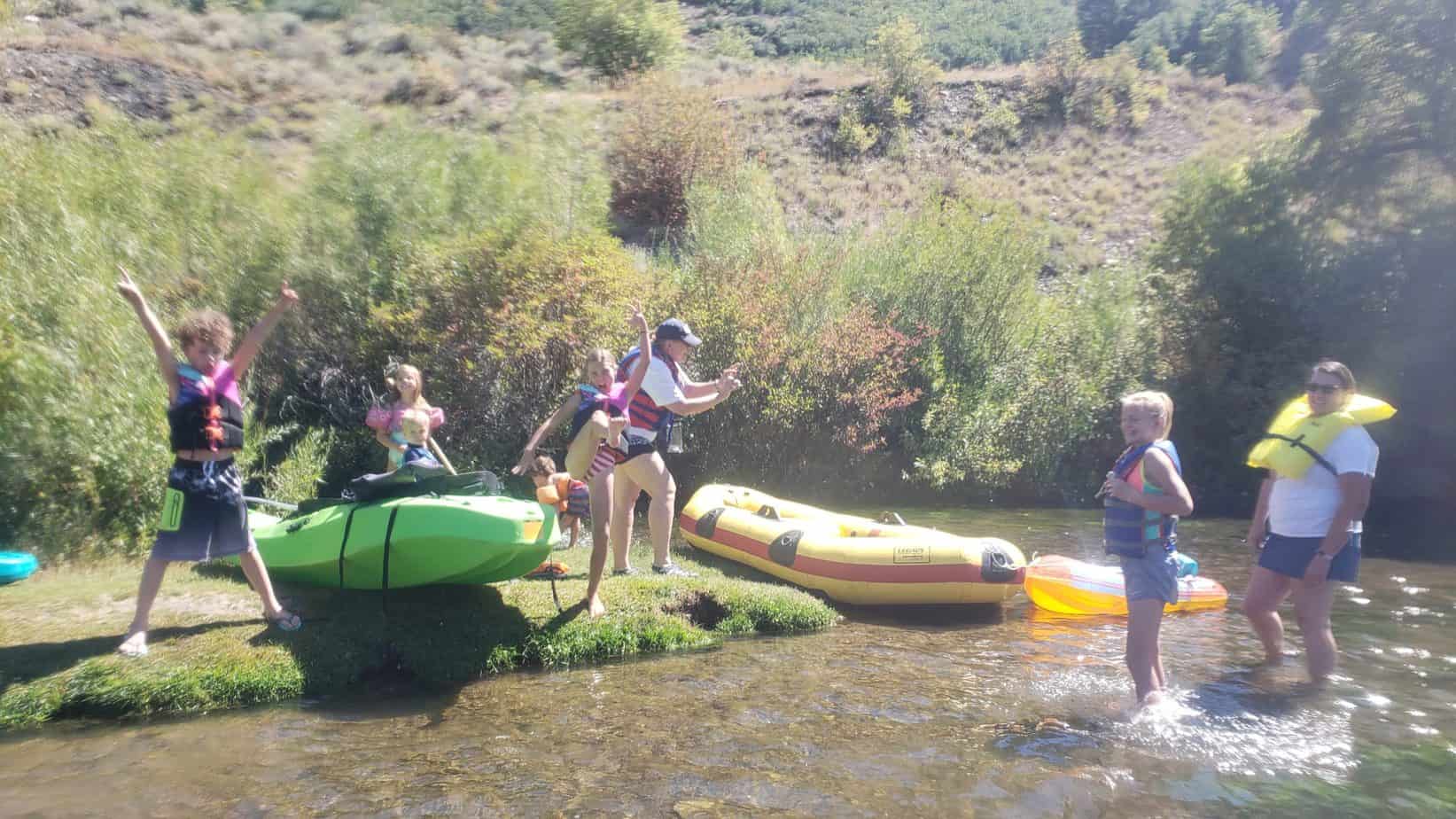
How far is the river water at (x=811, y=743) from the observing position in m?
4.41

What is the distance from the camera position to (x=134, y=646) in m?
5.38

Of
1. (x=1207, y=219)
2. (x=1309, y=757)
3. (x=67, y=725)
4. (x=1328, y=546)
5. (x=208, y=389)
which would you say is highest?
(x=1207, y=219)

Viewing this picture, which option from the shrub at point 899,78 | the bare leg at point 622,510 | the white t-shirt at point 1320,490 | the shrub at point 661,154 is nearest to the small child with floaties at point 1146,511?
the white t-shirt at point 1320,490

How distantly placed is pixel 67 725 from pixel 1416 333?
59.2 ft

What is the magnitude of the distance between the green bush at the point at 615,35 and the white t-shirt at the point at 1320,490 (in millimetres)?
33459

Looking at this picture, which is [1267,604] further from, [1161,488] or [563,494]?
[563,494]

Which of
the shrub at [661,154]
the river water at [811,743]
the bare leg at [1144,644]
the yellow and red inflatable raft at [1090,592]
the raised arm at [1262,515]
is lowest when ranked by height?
the river water at [811,743]

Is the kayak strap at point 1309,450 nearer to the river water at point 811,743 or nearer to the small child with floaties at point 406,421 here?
the river water at point 811,743

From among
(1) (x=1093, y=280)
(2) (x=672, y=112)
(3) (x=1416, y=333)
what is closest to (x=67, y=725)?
(1) (x=1093, y=280)

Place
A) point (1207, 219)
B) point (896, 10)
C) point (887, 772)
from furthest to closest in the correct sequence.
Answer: point (896, 10)
point (1207, 219)
point (887, 772)

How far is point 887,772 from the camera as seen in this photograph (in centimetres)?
479

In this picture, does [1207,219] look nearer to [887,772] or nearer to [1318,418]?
[1318,418]

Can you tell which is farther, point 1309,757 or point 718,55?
point 718,55

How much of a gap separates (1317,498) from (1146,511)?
127cm
